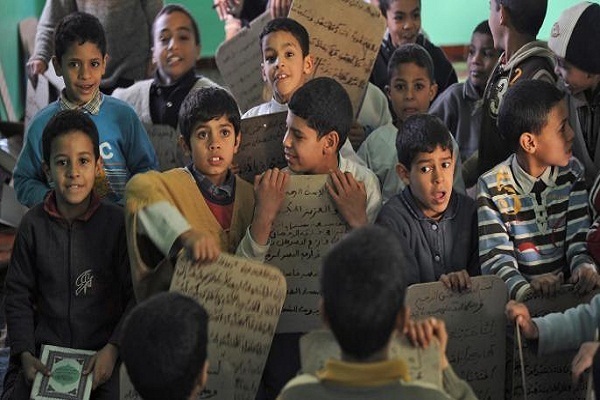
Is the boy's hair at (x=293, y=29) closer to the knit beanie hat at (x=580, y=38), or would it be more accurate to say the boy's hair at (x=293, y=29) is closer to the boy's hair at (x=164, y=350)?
the knit beanie hat at (x=580, y=38)

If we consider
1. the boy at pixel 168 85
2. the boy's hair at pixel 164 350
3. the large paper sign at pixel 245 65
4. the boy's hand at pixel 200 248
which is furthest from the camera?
the large paper sign at pixel 245 65

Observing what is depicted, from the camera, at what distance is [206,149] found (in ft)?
11.5

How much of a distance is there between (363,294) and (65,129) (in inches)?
62.0

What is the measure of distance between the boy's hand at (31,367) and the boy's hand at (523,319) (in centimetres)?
137

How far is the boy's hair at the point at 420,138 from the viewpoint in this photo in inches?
139

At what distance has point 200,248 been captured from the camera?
314cm

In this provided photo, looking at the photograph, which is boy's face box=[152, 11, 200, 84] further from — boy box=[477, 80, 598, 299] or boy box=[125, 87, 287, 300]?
boy box=[477, 80, 598, 299]

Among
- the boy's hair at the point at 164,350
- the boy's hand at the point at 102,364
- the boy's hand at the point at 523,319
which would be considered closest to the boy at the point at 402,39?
the boy's hand at the point at 523,319

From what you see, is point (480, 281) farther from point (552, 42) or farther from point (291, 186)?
point (552, 42)

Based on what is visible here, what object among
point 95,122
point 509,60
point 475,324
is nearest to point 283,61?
point 95,122

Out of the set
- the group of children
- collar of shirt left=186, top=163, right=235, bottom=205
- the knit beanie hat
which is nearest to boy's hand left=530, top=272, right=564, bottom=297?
the group of children

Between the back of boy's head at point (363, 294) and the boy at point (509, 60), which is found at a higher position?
the boy at point (509, 60)

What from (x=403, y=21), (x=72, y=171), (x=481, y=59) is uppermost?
(x=403, y=21)

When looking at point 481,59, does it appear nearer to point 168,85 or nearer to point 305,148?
point 168,85
